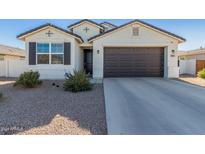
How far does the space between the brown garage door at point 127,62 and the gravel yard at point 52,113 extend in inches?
297

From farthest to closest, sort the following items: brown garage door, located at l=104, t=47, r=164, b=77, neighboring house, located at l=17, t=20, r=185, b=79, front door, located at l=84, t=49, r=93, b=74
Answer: front door, located at l=84, t=49, r=93, b=74 < brown garage door, located at l=104, t=47, r=164, b=77 < neighboring house, located at l=17, t=20, r=185, b=79

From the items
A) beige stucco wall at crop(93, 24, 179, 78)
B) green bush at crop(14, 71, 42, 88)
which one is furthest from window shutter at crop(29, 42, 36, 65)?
beige stucco wall at crop(93, 24, 179, 78)

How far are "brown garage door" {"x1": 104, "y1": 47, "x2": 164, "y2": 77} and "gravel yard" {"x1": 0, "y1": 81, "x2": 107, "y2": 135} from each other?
7.54 m

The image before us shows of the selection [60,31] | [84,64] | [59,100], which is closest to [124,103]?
[59,100]

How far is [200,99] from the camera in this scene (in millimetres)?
9406

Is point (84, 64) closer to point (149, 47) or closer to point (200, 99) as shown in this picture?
point (149, 47)

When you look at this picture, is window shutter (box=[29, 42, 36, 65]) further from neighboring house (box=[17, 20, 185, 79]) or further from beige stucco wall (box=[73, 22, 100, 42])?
beige stucco wall (box=[73, 22, 100, 42])

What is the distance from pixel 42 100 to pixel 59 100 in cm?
71

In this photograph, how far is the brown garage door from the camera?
17.9 meters

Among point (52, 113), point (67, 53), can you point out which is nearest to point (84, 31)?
point (67, 53)

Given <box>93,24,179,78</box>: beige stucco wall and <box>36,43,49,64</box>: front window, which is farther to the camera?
<box>93,24,179,78</box>: beige stucco wall

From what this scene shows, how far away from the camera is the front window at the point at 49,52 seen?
16.0 meters

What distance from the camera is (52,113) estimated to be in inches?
291

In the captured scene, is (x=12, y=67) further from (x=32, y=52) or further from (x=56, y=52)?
(x=56, y=52)
